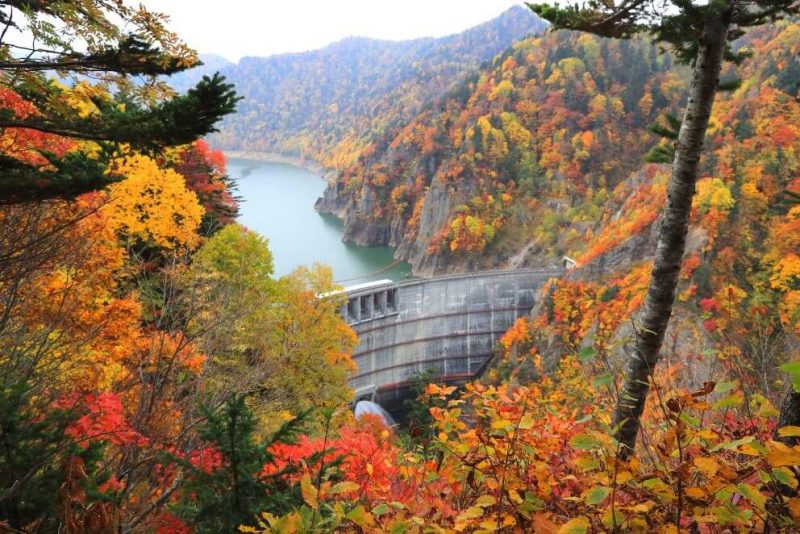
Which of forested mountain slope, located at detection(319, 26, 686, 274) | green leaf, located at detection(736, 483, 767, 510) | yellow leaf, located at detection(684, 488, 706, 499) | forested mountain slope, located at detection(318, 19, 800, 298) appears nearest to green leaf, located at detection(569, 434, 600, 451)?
yellow leaf, located at detection(684, 488, 706, 499)

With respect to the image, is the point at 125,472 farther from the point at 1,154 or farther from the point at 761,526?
the point at 761,526

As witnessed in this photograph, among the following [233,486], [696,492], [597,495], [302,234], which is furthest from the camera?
[302,234]

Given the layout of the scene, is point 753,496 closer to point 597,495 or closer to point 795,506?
point 795,506

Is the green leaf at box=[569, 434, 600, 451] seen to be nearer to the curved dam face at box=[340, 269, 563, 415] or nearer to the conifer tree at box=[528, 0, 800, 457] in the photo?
the conifer tree at box=[528, 0, 800, 457]

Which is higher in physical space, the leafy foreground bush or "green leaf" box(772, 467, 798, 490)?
"green leaf" box(772, 467, 798, 490)

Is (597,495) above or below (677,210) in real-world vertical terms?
below

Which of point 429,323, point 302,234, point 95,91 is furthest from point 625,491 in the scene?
point 302,234

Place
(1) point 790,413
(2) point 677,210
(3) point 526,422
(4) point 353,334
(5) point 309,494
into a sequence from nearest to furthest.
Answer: (5) point 309,494 < (3) point 526,422 < (1) point 790,413 < (2) point 677,210 < (4) point 353,334
